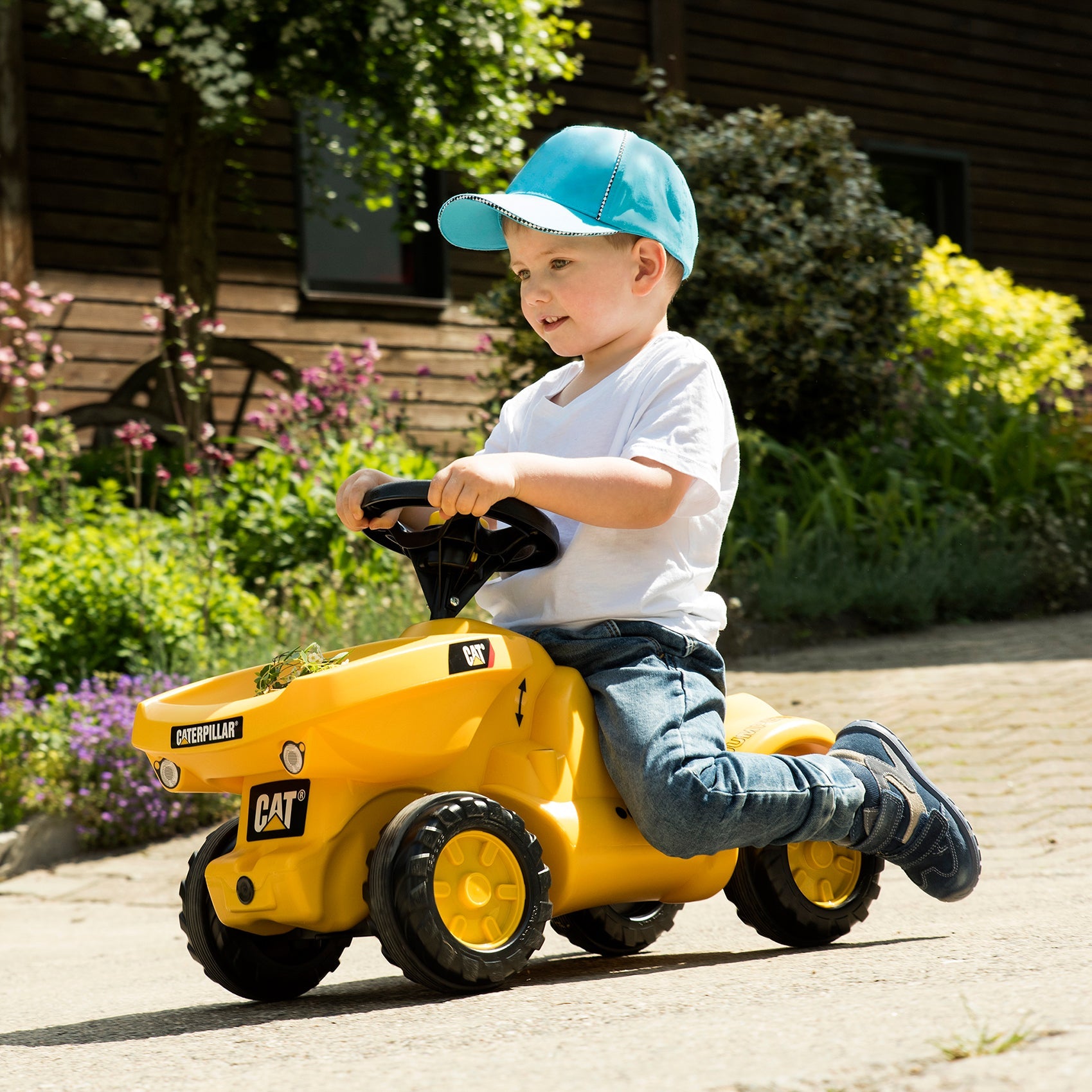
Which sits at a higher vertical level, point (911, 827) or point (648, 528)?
point (648, 528)

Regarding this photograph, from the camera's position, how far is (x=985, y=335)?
30.5 feet

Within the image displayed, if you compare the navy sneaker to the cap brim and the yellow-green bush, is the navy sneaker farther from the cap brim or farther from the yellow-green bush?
the yellow-green bush

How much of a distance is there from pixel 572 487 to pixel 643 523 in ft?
0.50

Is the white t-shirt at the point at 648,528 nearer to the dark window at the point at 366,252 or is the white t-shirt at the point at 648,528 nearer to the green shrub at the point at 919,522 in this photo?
the green shrub at the point at 919,522

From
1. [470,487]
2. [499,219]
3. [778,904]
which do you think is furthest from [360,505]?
[778,904]

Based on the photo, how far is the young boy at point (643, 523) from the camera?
225 centimetres

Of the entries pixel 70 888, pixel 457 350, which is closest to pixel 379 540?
pixel 70 888

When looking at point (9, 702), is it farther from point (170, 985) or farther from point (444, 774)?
point (444, 774)

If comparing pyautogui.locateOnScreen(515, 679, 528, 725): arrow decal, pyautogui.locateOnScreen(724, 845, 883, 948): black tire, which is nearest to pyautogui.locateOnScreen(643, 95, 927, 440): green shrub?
pyautogui.locateOnScreen(724, 845, 883, 948): black tire

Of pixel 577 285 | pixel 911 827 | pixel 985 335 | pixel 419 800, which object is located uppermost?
pixel 985 335

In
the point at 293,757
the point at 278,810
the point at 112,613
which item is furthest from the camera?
the point at 112,613

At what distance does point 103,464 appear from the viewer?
7.35 m

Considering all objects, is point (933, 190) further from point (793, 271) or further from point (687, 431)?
point (687, 431)

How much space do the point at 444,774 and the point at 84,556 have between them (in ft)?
12.4
